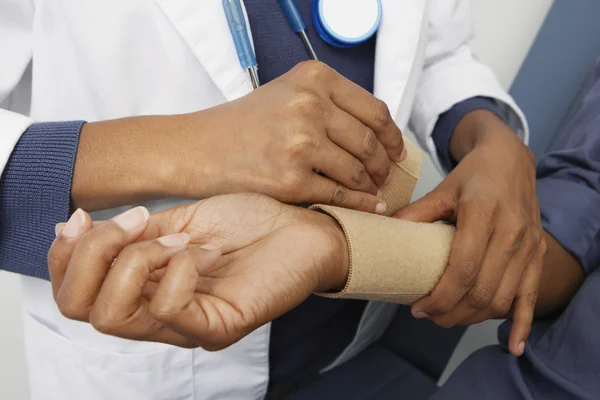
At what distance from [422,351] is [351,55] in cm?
59

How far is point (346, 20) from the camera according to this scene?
0.63 metres

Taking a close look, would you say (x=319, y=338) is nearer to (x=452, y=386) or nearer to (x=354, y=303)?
(x=354, y=303)

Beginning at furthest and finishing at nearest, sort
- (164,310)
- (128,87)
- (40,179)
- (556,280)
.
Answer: (556,280)
(128,87)
(40,179)
(164,310)

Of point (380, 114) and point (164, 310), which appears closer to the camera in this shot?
point (164, 310)

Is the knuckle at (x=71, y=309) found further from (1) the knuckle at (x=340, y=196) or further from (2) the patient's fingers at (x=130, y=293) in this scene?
(1) the knuckle at (x=340, y=196)

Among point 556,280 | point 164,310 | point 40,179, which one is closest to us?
point 164,310

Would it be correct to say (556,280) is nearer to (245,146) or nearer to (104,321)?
(245,146)

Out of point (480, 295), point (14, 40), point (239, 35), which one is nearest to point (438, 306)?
point (480, 295)

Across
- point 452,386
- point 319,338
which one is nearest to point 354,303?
point 319,338

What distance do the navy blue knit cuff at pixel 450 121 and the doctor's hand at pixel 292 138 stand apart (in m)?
0.33

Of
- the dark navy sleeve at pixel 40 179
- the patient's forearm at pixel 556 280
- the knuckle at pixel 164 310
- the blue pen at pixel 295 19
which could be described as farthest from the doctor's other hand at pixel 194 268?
the patient's forearm at pixel 556 280

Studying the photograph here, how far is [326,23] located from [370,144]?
0.21 m

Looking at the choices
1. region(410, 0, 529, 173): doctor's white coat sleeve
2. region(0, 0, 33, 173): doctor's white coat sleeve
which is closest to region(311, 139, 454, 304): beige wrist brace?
region(410, 0, 529, 173): doctor's white coat sleeve

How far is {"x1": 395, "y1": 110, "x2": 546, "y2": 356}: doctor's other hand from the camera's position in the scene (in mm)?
548
